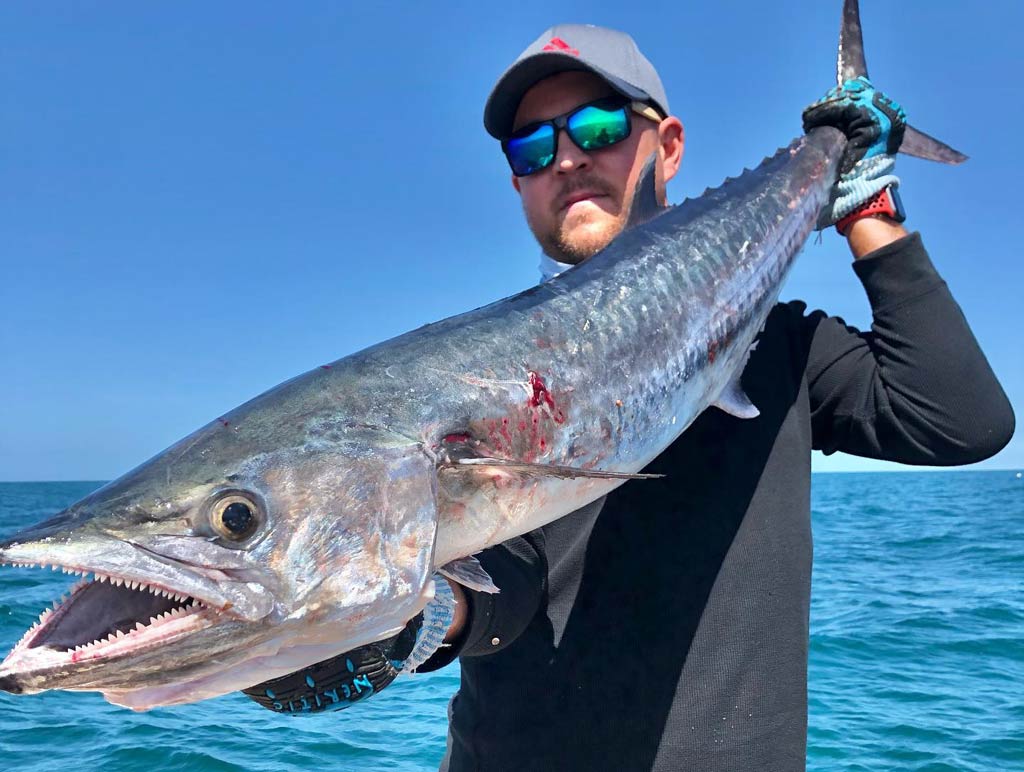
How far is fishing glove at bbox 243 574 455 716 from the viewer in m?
1.68

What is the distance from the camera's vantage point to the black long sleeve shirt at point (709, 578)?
202 cm

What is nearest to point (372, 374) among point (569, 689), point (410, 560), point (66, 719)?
point (410, 560)

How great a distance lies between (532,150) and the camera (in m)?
2.86

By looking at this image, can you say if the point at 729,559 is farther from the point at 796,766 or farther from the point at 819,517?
the point at 819,517

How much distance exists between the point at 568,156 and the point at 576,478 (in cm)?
146

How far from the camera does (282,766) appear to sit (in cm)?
633

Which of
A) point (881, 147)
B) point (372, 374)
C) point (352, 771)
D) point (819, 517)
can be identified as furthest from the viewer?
point (819, 517)

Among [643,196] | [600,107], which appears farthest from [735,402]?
[600,107]

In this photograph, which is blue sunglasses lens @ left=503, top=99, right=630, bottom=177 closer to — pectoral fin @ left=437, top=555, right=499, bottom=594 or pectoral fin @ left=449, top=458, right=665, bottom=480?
pectoral fin @ left=449, top=458, right=665, bottom=480

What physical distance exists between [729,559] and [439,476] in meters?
0.99

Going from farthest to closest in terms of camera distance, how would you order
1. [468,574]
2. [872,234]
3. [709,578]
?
[872,234] < [709,578] < [468,574]

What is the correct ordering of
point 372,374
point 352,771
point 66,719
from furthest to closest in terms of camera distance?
point 66,719
point 352,771
point 372,374

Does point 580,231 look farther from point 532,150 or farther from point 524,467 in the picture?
point 524,467

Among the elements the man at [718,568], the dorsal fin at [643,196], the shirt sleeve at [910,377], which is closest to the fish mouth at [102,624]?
the man at [718,568]
